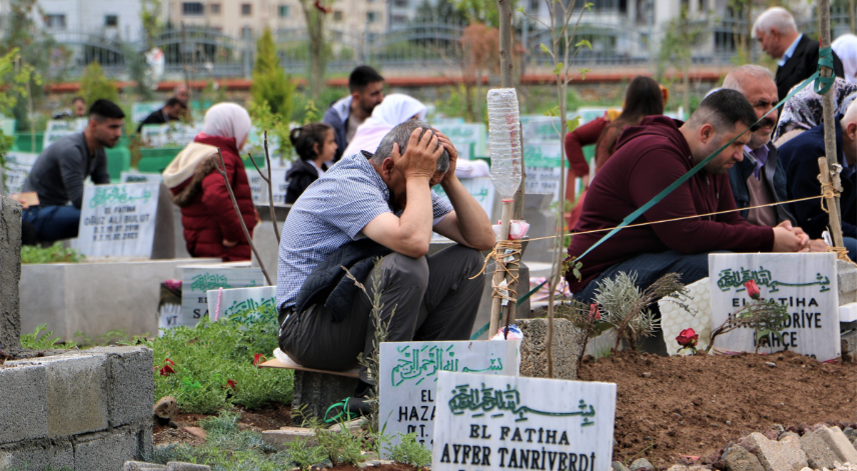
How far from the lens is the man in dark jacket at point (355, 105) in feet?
23.4

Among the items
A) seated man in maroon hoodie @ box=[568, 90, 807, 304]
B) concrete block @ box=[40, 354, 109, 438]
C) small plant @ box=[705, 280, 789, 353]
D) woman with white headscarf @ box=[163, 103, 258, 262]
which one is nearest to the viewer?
concrete block @ box=[40, 354, 109, 438]

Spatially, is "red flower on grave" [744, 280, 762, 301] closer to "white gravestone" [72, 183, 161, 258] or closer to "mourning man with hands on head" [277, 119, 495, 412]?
"mourning man with hands on head" [277, 119, 495, 412]

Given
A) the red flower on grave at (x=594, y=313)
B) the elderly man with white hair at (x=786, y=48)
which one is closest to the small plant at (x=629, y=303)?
the red flower on grave at (x=594, y=313)

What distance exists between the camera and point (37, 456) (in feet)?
8.23

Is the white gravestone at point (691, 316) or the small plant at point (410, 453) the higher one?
the white gravestone at point (691, 316)

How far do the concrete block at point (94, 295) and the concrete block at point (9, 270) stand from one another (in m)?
2.80

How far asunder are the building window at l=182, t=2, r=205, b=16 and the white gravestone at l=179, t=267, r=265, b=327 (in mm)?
56953

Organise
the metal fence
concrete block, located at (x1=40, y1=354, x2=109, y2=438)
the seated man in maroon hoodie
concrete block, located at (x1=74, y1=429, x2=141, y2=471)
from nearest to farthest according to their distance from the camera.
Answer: concrete block, located at (x1=40, y1=354, x2=109, y2=438), concrete block, located at (x1=74, y1=429, x2=141, y2=471), the seated man in maroon hoodie, the metal fence

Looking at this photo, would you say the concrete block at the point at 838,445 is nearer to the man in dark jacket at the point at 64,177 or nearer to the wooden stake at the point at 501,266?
the wooden stake at the point at 501,266

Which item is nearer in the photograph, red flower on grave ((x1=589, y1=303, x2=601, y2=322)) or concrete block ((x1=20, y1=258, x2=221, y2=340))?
red flower on grave ((x1=589, y1=303, x2=601, y2=322))

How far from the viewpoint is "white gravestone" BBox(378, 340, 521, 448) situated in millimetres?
2471

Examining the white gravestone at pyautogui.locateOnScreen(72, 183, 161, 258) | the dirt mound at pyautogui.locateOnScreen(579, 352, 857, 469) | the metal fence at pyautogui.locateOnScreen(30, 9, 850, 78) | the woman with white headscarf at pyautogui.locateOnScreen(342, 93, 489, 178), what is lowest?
the dirt mound at pyautogui.locateOnScreen(579, 352, 857, 469)

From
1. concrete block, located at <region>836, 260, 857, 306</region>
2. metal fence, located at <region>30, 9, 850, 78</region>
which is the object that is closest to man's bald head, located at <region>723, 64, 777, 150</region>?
concrete block, located at <region>836, 260, 857, 306</region>

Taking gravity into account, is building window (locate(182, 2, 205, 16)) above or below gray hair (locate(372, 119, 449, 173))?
above
